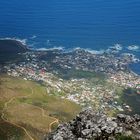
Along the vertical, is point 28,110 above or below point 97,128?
above

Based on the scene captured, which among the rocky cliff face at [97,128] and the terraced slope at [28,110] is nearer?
the rocky cliff face at [97,128]

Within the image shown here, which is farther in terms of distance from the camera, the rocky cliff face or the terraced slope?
the terraced slope

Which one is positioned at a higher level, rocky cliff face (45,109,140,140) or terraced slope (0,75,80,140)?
terraced slope (0,75,80,140)

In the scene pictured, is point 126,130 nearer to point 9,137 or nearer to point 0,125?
point 9,137

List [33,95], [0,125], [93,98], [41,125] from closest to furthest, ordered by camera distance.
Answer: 1. [0,125]
2. [41,125]
3. [33,95]
4. [93,98]

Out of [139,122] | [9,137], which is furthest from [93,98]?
[139,122]

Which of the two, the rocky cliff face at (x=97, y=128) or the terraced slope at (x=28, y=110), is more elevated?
the terraced slope at (x=28, y=110)

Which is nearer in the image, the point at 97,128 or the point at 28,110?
the point at 97,128

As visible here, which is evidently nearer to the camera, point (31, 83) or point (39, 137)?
point (39, 137)
